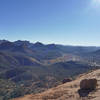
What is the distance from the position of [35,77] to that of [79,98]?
278ft

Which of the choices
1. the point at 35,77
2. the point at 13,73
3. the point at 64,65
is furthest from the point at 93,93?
the point at 64,65

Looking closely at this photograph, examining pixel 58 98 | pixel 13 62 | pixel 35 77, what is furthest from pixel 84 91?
pixel 13 62

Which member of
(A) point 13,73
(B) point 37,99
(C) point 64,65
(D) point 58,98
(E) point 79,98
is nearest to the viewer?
(E) point 79,98

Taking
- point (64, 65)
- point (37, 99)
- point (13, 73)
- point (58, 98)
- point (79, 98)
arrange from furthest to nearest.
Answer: point (64, 65) → point (13, 73) → point (37, 99) → point (58, 98) → point (79, 98)

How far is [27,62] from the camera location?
167 meters

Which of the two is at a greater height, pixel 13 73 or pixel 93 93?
pixel 93 93

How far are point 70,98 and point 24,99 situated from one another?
632 centimetres

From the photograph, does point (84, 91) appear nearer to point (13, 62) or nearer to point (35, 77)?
point (35, 77)

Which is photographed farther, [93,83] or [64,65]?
[64,65]

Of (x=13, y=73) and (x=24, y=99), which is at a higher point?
(x=24, y=99)

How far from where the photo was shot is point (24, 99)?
20.8m

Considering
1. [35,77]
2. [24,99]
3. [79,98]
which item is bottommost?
[35,77]

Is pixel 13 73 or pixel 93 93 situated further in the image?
pixel 13 73

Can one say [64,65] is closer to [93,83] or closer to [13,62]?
[13,62]
